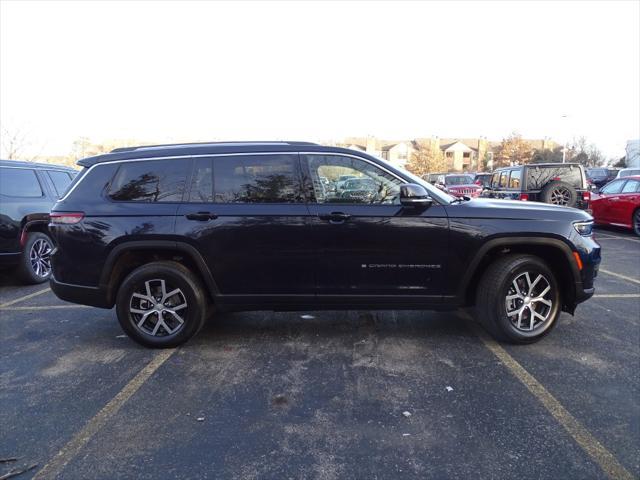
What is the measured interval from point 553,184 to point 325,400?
10112 mm

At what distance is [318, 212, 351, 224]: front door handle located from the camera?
12.3 feet

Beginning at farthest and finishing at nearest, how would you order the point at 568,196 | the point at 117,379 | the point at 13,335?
the point at 568,196, the point at 13,335, the point at 117,379

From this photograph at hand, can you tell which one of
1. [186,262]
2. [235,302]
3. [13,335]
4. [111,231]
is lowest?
[13,335]

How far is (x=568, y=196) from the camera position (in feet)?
35.7

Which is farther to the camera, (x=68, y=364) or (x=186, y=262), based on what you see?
(x=186, y=262)

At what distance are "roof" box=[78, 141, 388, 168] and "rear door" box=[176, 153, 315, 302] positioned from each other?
3.0 inches

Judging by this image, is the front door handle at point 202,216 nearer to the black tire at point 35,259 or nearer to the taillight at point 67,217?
the taillight at point 67,217

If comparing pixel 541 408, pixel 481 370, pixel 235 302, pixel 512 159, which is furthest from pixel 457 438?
pixel 512 159

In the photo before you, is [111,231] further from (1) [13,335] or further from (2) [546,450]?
(2) [546,450]

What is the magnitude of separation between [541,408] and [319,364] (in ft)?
5.56

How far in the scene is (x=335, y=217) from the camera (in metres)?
3.76

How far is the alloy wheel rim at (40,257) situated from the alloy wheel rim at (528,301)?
6.50 metres

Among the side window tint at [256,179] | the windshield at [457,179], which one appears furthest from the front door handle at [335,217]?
the windshield at [457,179]

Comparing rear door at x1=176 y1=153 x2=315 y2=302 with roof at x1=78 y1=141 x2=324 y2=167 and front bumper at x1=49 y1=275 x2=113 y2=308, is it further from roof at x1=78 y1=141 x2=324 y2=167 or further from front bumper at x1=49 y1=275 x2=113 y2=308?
front bumper at x1=49 y1=275 x2=113 y2=308
